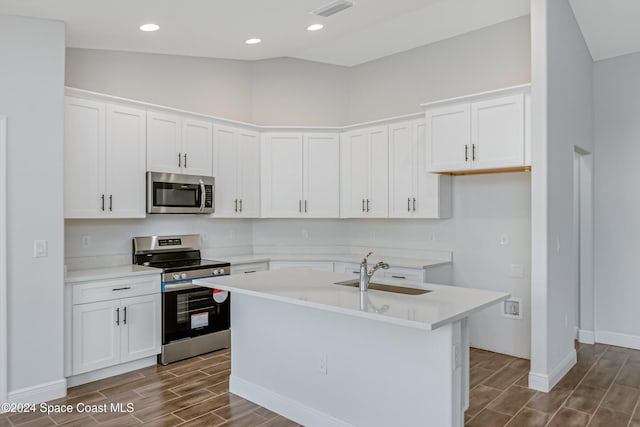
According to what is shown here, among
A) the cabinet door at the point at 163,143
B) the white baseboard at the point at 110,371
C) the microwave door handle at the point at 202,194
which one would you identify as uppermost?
the cabinet door at the point at 163,143

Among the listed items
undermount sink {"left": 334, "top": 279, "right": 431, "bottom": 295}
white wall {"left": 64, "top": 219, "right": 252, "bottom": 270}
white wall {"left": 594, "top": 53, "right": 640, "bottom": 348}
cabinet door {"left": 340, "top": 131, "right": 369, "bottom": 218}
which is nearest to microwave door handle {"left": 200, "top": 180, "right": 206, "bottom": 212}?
white wall {"left": 64, "top": 219, "right": 252, "bottom": 270}

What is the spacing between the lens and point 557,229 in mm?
3842

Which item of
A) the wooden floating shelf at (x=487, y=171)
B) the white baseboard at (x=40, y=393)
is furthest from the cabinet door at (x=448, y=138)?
the white baseboard at (x=40, y=393)

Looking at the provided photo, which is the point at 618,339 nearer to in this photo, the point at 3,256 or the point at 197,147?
the point at 197,147

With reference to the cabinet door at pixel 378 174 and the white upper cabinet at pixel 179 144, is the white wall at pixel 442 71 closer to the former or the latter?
the cabinet door at pixel 378 174

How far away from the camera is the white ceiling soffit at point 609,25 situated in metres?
4.02

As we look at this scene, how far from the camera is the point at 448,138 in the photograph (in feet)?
14.5

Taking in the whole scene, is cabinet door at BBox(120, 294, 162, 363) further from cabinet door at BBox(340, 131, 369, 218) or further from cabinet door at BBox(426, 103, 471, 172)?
cabinet door at BBox(426, 103, 471, 172)

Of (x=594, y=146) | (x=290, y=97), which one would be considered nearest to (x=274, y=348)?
(x=290, y=97)

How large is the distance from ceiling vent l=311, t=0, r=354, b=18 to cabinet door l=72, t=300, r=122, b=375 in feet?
9.94

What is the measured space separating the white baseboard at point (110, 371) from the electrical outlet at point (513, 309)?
3.45 metres

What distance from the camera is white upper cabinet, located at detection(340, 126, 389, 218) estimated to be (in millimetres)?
5125

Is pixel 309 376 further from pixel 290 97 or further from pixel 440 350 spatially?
pixel 290 97

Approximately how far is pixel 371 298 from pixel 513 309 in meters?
2.46
